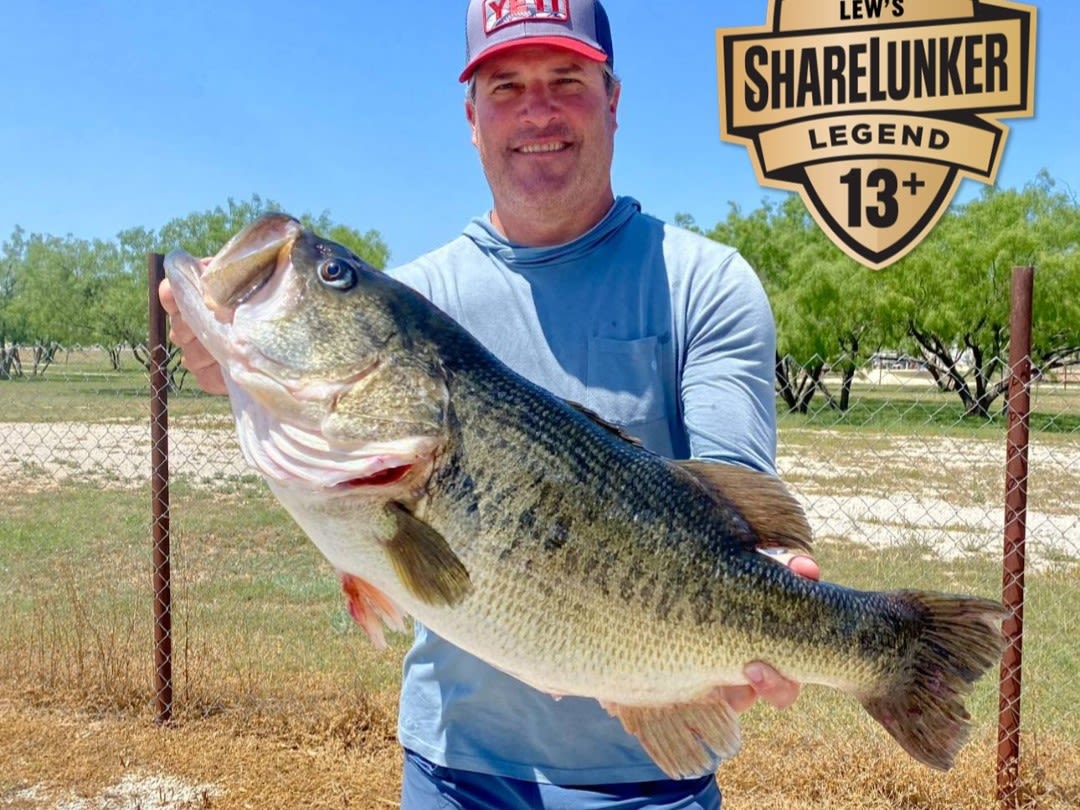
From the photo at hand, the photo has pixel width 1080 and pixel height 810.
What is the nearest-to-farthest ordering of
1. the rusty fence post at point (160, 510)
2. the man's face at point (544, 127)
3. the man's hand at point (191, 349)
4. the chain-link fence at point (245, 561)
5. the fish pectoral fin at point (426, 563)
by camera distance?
1. the fish pectoral fin at point (426, 563)
2. the man's hand at point (191, 349)
3. the man's face at point (544, 127)
4. the rusty fence post at point (160, 510)
5. the chain-link fence at point (245, 561)

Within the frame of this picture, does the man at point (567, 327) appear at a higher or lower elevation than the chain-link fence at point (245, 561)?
higher

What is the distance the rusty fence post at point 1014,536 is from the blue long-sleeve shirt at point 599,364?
9.79 feet

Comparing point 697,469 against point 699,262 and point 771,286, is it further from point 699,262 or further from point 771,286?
point 771,286

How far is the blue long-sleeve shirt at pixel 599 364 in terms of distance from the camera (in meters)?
2.30

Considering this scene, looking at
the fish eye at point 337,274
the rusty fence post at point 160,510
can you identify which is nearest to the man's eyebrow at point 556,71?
the fish eye at point 337,274

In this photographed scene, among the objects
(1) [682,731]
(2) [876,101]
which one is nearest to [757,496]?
(1) [682,731]

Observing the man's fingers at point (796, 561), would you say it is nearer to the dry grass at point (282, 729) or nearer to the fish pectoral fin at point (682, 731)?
the fish pectoral fin at point (682, 731)

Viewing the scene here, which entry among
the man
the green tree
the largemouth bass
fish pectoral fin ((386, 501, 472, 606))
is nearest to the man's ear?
the man

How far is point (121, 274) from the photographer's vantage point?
58.7m

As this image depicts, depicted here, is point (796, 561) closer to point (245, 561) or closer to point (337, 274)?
point (337, 274)


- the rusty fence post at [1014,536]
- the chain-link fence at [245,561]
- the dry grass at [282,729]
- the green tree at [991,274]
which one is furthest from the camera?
the green tree at [991,274]

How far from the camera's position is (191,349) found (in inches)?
87.9

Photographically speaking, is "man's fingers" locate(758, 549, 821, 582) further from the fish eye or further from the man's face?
the fish eye

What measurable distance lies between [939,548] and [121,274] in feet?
188
